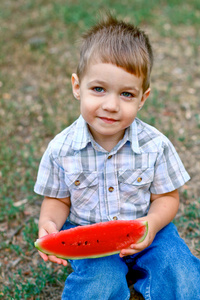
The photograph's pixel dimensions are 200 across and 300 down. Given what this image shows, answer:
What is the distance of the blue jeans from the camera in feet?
7.50

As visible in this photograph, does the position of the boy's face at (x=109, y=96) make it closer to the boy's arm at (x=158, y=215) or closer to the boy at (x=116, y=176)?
the boy at (x=116, y=176)

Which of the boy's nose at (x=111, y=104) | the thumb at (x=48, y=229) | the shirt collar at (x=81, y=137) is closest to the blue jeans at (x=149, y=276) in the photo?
the thumb at (x=48, y=229)

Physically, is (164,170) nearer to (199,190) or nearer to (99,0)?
(199,190)

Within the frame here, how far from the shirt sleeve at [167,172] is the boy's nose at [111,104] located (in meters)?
0.51

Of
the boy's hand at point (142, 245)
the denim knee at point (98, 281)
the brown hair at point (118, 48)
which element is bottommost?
the denim knee at point (98, 281)

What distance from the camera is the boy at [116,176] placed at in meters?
2.28

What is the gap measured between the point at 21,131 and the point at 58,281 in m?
2.21

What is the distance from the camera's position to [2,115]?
4.80m

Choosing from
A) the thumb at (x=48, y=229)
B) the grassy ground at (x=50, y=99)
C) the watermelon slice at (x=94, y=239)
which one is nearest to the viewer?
the watermelon slice at (x=94, y=239)

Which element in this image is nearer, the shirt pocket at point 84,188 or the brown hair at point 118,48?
the brown hair at point 118,48

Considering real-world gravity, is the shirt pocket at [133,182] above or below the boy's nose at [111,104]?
below

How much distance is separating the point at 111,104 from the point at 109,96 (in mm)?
62

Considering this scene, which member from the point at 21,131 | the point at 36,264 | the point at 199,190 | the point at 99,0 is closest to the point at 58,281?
the point at 36,264

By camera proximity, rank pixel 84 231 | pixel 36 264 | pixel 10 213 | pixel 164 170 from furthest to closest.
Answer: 1. pixel 10 213
2. pixel 36 264
3. pixel 164 170
4. pixel 84 231
